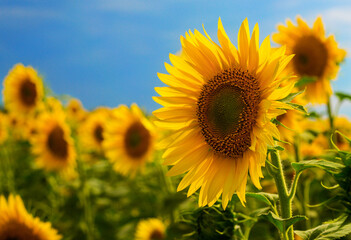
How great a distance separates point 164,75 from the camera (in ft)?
6.26

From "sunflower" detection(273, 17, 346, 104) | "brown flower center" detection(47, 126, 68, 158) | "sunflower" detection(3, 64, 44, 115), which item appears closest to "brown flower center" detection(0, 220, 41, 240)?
"brown flower center" detection(47, 126, 68, 158)

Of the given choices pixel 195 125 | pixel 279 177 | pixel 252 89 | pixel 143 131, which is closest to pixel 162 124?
pixel 195 125

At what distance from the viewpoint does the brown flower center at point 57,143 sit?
5.25m

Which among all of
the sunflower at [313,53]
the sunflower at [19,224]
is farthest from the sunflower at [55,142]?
the sunflower at [313,53]

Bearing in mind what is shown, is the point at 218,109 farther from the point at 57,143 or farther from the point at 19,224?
the point at 57,143

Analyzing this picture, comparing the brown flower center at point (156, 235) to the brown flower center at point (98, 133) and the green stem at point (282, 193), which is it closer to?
the green stem at point (282, 193)

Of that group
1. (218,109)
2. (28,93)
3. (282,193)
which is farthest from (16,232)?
(28,93)

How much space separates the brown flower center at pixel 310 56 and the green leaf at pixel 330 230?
108 inches

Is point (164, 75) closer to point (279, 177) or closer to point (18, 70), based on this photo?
point (279, 177)

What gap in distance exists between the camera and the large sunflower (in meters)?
1.66

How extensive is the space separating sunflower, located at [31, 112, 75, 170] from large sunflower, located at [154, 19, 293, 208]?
3.44 meters

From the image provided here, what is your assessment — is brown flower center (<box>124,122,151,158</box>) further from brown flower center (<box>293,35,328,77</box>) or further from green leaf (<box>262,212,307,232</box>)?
green leaf (<box>262,212,307,232</box>)

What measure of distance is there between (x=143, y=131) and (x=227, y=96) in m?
3.22

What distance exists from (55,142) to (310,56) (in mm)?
Answer: 3251
